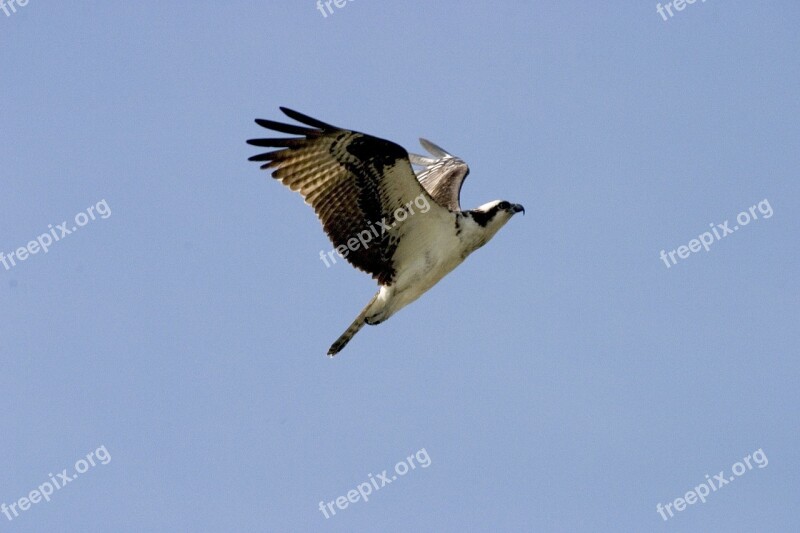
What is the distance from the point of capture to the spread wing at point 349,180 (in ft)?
42.2

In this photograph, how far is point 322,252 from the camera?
45.7ft

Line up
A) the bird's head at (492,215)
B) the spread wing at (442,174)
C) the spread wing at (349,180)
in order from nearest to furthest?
the spread wing at (349,180) → the bird's head at (492,215) → the spread wing at (442,174)

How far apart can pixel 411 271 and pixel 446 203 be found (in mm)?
1528

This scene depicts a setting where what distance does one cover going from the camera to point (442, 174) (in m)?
16.3

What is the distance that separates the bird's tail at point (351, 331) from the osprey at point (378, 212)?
1 cm

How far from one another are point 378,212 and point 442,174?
3035 millimetres

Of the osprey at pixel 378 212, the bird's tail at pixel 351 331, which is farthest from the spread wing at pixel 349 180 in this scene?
the bird's tail at pixel 351 331

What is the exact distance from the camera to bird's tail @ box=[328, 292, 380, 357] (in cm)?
1402

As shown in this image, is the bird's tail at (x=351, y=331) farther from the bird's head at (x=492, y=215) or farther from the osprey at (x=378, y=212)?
the bird's head at (x=492, y=215)

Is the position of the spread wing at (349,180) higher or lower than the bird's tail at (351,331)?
higher

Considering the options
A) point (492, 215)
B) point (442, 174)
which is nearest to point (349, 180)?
point (492, 215)

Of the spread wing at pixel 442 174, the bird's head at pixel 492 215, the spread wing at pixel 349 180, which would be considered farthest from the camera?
the spread wing at pixel 442 174

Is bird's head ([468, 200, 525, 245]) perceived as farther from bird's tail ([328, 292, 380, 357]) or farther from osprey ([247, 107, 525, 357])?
bird's tail ([328, 292, 380, 357])

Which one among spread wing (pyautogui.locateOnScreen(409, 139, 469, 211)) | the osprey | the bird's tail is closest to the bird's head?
the osprey
